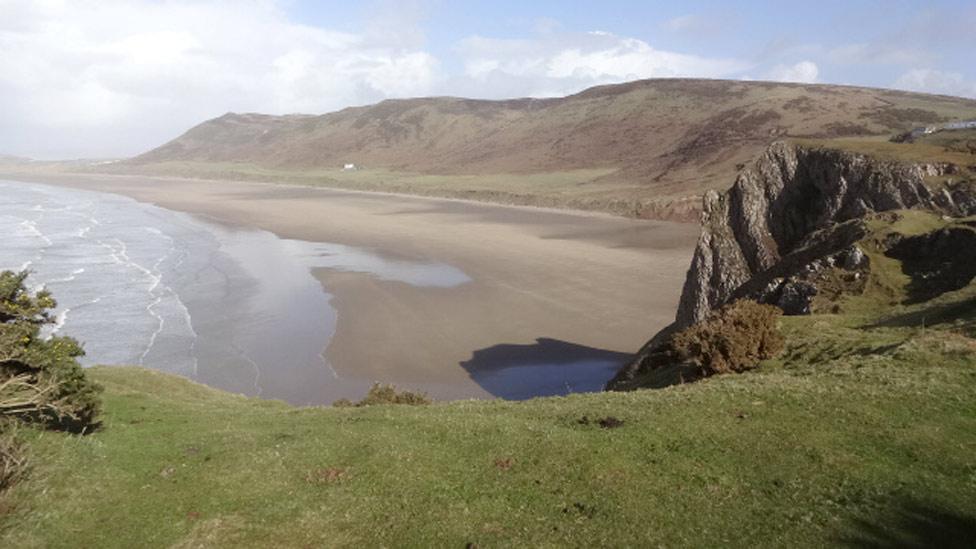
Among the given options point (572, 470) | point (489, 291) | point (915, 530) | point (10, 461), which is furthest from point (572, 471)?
point (489, 291)

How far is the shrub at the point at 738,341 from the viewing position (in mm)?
23375

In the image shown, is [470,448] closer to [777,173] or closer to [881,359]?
[881,359]

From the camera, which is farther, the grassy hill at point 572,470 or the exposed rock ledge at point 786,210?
the exposed rock ledge at point 786,210

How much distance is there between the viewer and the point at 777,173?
41.9 meters

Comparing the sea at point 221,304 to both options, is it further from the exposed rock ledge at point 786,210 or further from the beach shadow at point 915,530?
the beach shadow at point 915,530

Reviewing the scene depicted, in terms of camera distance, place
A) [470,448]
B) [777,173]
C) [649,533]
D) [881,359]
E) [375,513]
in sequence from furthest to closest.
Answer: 1. [777,173]
2. [881,359]
3. [470,448]
4. [375,513]
5. [649,533]

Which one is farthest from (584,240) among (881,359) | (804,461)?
(804,461)

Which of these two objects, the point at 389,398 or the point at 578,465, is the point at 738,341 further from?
the point at 389,398

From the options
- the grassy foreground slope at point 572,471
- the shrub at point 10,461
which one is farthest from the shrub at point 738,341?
the shrub at point 10,461

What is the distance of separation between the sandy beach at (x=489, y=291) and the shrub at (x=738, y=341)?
16.3m

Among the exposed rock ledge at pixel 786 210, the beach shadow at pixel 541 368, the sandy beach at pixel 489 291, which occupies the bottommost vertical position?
the beach shadow at pixel 541 368

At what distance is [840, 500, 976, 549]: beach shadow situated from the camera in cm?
1145

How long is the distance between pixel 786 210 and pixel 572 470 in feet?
103

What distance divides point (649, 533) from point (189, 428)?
14.4 metres
